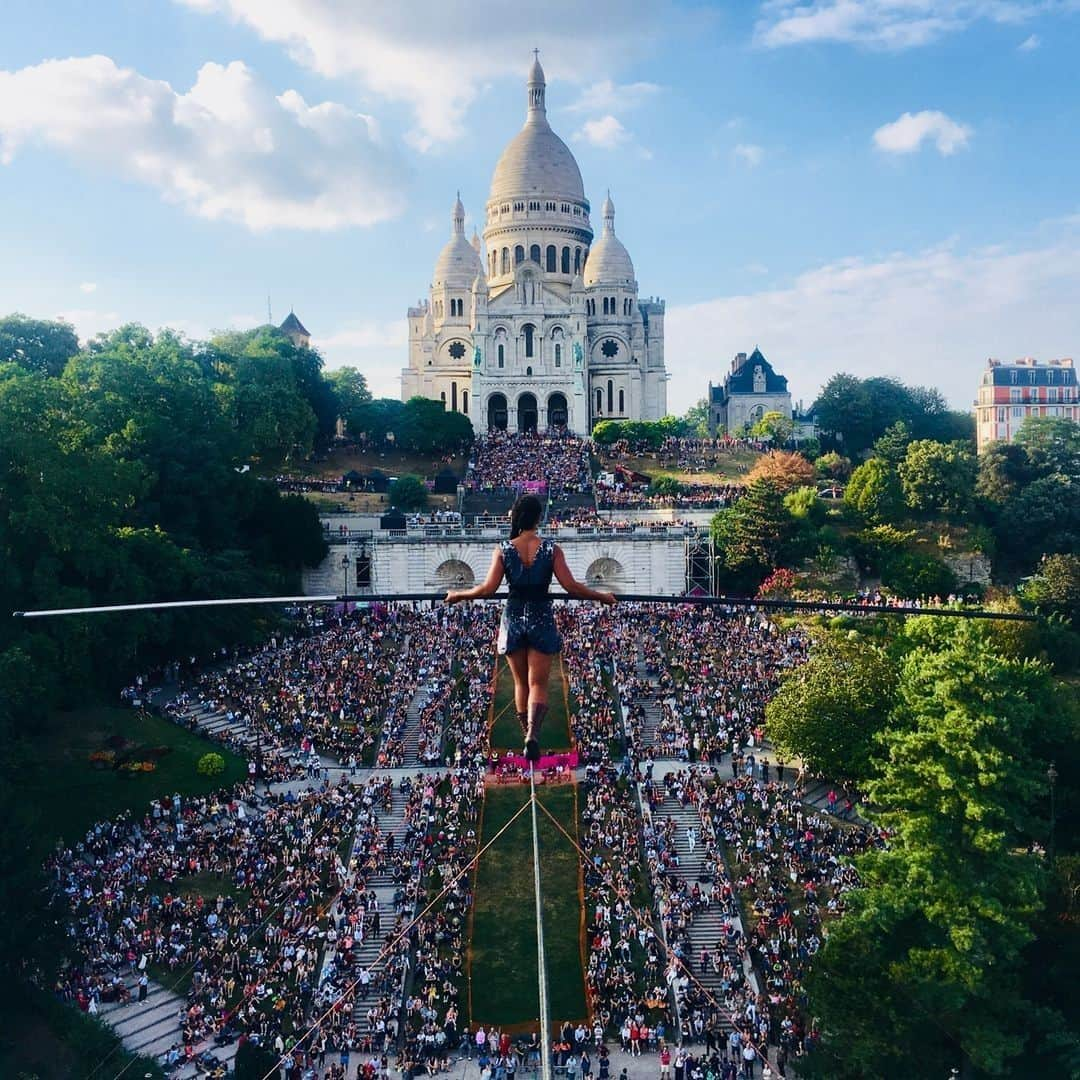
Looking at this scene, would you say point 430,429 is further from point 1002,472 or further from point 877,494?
point 1002,472

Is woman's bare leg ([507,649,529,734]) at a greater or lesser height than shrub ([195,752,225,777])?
greater

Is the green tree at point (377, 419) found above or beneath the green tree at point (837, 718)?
above

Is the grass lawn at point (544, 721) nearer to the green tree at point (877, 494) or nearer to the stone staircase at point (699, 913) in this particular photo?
the stone staircase at point (699, 913)

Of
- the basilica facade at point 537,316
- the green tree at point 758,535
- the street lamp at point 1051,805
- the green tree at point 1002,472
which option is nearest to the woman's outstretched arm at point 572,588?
the street lamp at point 1051,805

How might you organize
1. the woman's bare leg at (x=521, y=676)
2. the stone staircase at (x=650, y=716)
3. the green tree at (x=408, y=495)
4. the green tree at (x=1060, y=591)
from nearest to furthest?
the woman's bare leg at (x=521, y=676) → the stone staircase at (x=650, y=716) → the green tree at (x=1060, y=591) → the green tree at (x=408, y=495)

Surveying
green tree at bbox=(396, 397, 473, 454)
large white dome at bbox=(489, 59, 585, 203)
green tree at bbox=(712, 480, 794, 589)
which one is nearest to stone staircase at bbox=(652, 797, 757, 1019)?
green tree at bbox=(712, 480, 794, 589)

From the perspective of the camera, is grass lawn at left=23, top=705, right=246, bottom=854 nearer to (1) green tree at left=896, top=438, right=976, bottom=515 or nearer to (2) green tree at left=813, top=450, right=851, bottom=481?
Answer: (1) green tree at left=896, top=438, right=976, bottom=515
